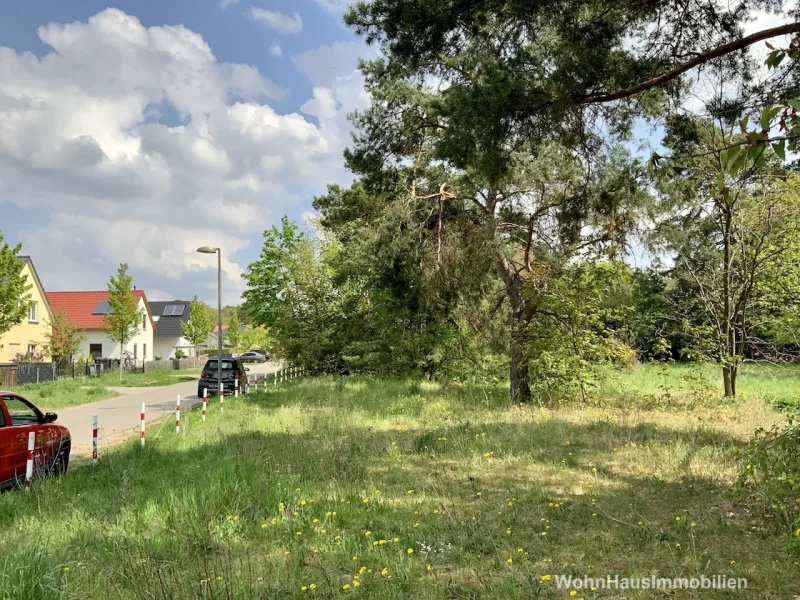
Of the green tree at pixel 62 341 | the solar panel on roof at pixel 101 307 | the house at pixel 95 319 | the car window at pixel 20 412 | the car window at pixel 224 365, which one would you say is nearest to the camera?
the car window at pixel 20 412

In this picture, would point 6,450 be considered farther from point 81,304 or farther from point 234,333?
point 234,333

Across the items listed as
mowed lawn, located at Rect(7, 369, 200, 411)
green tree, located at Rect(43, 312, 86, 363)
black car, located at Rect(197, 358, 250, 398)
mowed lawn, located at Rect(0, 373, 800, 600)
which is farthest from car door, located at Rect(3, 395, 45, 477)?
green tree, located at Rect(43, 312, 86, 363)

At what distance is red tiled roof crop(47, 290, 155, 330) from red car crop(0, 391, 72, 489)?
44987mm

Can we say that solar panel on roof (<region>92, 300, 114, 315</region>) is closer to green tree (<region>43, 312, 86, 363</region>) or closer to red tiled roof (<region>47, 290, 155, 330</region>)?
red tiled roof (<region>47, 290, 155, 330</region>)

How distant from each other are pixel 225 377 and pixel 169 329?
5134cm

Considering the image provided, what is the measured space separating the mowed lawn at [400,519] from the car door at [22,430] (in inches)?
26.2

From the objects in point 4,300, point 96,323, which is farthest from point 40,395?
point 96,323

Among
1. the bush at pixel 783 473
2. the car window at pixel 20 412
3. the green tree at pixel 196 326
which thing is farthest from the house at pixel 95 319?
the bush at pixel 783 473

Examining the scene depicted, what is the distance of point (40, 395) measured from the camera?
66.2ft

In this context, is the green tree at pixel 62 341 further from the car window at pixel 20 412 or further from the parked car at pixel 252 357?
the parked car at pixel 252 357

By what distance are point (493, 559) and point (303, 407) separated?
11.7 m

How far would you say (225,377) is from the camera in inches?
875

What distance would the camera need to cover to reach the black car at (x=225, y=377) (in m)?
22.1

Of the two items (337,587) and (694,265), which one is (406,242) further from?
(337,587)
